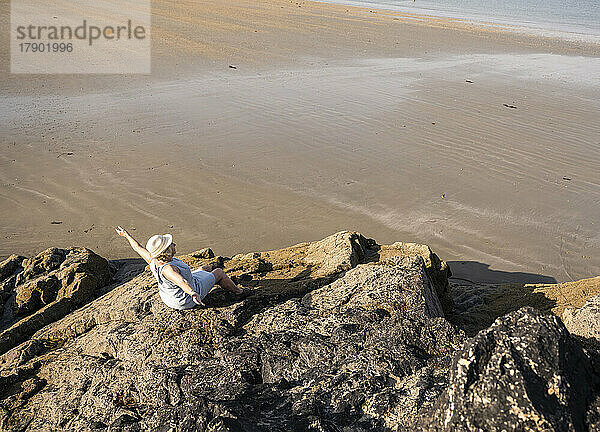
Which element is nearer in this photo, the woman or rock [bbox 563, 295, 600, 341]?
rock [bbox 563, 295, 600, 341]

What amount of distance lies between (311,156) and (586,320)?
8.22 metres

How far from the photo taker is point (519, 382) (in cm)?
245

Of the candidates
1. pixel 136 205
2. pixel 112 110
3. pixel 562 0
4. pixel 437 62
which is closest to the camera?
pixel 136 205

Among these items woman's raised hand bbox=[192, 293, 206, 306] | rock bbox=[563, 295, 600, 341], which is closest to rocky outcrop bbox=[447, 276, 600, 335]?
rock bbox=[563, 295, 600, 341]

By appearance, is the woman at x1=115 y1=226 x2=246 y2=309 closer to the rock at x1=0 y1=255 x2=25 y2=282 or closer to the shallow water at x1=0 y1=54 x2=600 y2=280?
the rock at x1=0 y1=255 x2=25 y2=282

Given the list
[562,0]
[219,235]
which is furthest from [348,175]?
[562,0]

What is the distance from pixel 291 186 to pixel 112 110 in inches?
256

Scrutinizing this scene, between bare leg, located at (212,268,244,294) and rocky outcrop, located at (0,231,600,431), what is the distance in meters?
0.08

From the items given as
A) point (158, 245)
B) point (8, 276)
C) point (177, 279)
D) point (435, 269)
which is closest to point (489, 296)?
point (435, 269)

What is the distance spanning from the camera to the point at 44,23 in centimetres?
2211

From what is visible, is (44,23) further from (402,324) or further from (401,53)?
(402,324)

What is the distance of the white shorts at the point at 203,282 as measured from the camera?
173 inches

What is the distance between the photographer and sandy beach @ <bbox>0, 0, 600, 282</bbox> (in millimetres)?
8609

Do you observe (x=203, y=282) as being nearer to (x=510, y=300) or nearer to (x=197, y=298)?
(x=197, y=298)
